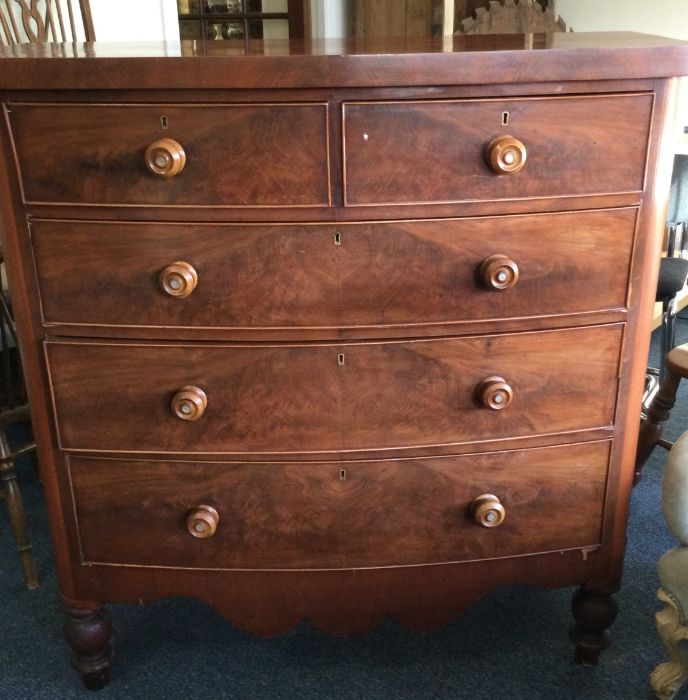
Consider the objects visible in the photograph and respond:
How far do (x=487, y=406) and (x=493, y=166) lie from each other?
1.18ft

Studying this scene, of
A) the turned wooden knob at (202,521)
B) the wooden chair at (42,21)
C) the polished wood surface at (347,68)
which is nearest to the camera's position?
the polished wood surface at (347,68)

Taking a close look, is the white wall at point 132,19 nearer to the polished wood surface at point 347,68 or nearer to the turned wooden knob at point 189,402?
the polished wood surface at point 347,68

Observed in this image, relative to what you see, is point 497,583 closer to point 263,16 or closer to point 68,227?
point 68,227

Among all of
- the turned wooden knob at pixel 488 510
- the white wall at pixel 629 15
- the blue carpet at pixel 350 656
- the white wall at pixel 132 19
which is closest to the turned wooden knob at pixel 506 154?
the turned wooden knob at pixel 488 510

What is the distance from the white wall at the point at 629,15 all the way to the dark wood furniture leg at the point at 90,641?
297cm

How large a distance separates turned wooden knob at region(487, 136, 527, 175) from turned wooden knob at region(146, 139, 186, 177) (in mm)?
415

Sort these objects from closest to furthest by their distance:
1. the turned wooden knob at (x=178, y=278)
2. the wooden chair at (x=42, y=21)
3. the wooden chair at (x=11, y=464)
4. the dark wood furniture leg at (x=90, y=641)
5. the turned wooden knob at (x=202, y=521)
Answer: the turned wooden knob at (x=178, y=278), the turned wooden knob at (x=202, y=521), the dark wood furniture leg at (x=90, y=641), the wooden chair at (x=11, y=464), the wooden chair at (x=42, y=21)

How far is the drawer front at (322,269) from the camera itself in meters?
1.14

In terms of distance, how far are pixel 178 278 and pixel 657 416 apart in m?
1.21

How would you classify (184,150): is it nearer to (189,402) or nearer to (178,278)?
(178,278)

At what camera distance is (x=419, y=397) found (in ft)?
4.04

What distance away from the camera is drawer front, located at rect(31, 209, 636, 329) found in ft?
3.73

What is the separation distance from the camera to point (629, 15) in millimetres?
3326

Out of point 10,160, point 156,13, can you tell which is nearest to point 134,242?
point 10,160
